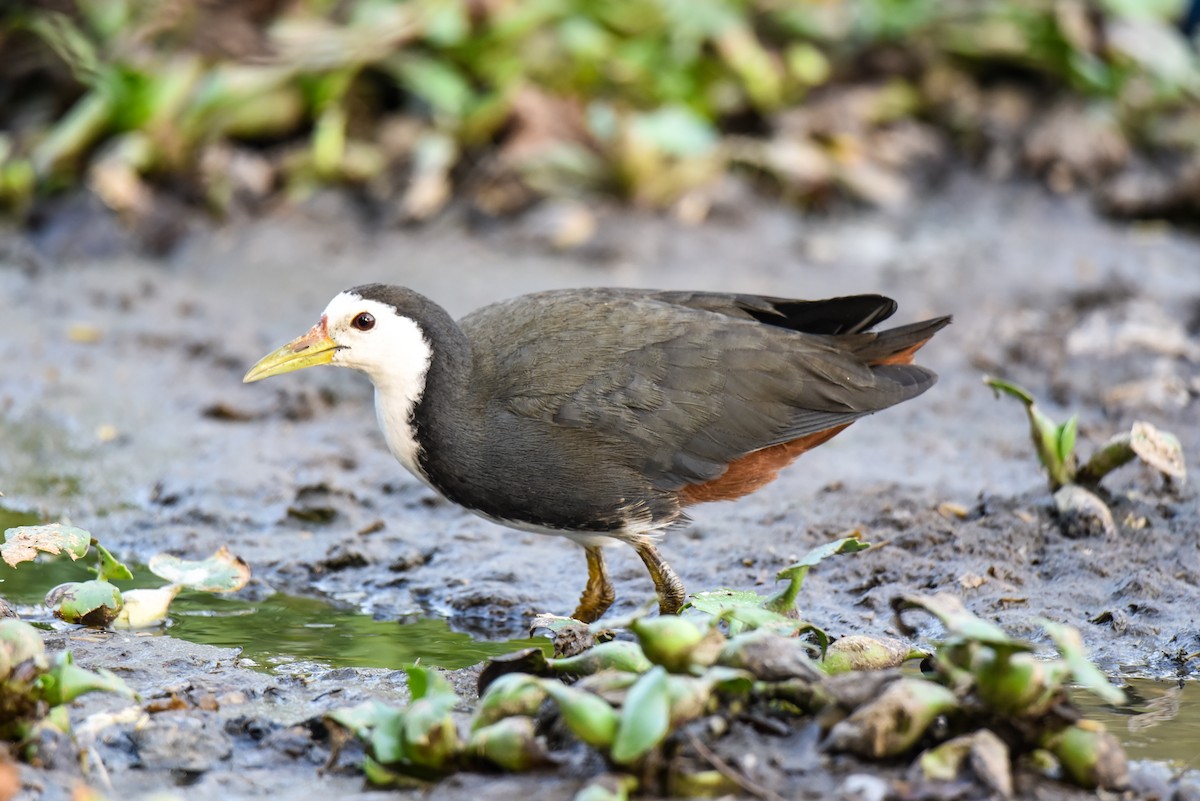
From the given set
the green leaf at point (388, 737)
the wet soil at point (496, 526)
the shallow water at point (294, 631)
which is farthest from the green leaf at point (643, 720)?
the shallow water at point (294, 631)

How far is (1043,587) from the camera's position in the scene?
483 centimetres

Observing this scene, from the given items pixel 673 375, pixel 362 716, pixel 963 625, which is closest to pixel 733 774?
pixel 963 625

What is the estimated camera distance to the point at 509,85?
27.7 ft

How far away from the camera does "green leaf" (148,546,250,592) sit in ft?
15.2

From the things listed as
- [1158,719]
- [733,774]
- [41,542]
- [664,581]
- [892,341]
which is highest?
[892,341]

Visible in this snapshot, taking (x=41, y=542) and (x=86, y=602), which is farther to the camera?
(x=86, y=602)

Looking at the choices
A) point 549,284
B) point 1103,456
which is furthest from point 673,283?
point 1103,456

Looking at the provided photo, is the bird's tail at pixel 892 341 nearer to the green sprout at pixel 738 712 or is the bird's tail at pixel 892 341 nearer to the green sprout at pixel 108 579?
the green sprout at pixel 738 712

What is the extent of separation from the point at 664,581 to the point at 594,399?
0.65 m

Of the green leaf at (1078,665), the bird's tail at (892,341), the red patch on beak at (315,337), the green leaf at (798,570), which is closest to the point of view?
the green leaf at (1078,665)

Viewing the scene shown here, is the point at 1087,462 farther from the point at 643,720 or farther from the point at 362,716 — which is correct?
the point at 362,716

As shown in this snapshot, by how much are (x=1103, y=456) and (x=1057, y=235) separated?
369 centimetres

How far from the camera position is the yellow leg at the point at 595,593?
189 inches

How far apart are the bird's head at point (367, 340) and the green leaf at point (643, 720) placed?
1662mm
